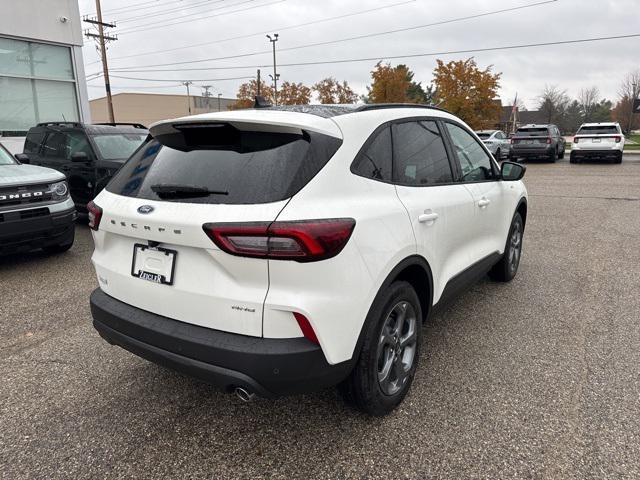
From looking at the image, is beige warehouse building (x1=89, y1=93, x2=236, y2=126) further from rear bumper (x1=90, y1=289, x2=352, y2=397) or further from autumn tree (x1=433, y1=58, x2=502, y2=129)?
rear bumper (x1=90, y1=289, x2=352, y2=397)

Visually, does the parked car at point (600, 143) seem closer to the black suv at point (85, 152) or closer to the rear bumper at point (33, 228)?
the black suv at point (85, 152)

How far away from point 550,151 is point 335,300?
2118cm

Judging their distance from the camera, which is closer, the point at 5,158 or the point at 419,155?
the point at 419,155

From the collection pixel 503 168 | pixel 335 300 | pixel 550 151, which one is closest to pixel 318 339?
pixel 335 300

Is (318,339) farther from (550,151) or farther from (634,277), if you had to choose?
(550,151)

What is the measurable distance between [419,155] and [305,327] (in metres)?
1.46

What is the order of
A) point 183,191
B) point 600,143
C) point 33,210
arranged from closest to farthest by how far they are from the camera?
1. point 183,191
2. point 33,210
3. point 600,143

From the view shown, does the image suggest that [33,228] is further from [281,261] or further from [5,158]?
[281,261]

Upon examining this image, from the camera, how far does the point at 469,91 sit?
32.0 meters

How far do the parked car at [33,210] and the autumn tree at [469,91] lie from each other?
29554 millimetres

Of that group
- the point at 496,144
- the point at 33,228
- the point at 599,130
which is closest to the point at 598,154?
the point at 599,130

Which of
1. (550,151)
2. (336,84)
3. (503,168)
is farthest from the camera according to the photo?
(336,84)

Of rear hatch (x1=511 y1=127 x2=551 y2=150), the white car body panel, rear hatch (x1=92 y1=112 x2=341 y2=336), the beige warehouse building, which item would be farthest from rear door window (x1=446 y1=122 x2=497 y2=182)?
the beige warehouse building

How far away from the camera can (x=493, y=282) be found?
484cm
